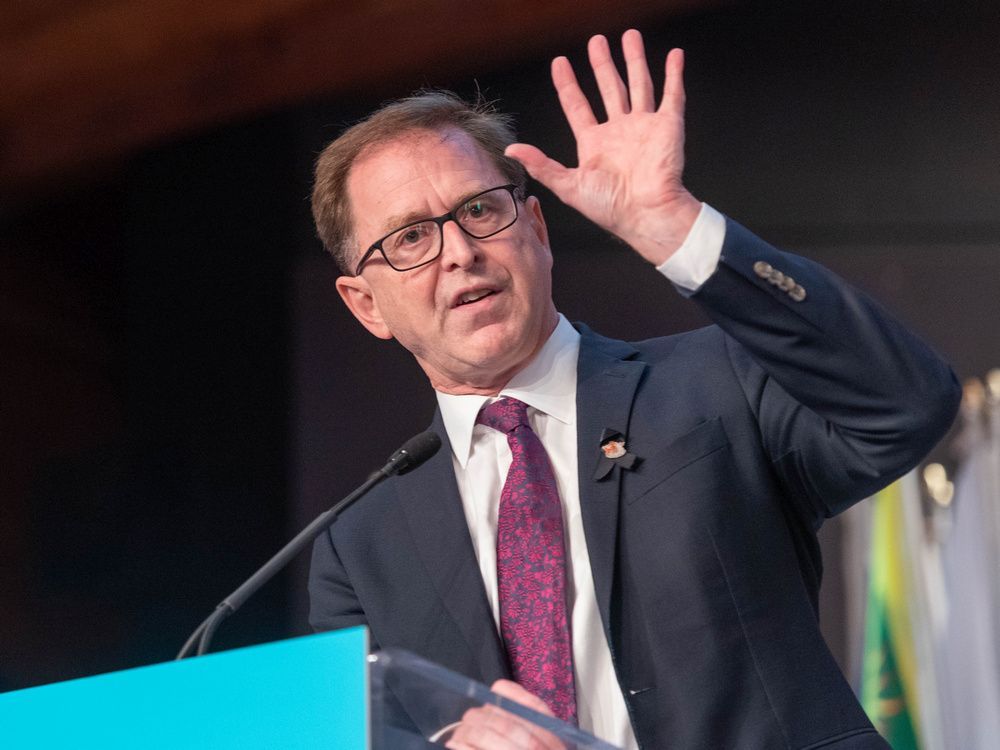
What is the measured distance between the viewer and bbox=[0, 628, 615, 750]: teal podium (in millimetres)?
972

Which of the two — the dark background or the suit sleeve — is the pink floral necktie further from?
the dark background

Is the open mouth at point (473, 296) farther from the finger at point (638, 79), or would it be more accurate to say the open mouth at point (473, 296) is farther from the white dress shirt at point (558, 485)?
the finger at point (638, 79)

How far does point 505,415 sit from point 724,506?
379mm

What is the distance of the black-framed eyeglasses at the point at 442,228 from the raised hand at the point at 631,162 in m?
0.36

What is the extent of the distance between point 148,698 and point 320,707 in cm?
18

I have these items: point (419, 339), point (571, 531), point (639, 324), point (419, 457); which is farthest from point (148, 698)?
point (639, 324)

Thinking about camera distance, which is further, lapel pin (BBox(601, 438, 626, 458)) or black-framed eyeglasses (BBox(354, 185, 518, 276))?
black-framed eyeglasses (BBox(354, 185, 518, 276))

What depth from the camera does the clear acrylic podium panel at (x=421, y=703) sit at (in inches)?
38.8

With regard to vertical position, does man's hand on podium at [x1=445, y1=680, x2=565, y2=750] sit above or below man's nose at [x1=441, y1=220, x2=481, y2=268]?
below

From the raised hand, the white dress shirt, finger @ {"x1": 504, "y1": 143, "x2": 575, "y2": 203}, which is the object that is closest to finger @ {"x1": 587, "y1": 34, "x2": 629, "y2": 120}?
the raised hand

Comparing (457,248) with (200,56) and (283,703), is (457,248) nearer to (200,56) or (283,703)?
(283,703)

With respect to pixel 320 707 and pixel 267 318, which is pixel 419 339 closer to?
pixel 320 707

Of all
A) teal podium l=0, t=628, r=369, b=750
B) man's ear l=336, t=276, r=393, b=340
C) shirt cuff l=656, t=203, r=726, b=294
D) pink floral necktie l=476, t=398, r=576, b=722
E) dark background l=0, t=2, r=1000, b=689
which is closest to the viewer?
teal podium l=0, t=628, r=369, b=750

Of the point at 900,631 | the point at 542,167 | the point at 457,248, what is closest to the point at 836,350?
the point at 542,167
